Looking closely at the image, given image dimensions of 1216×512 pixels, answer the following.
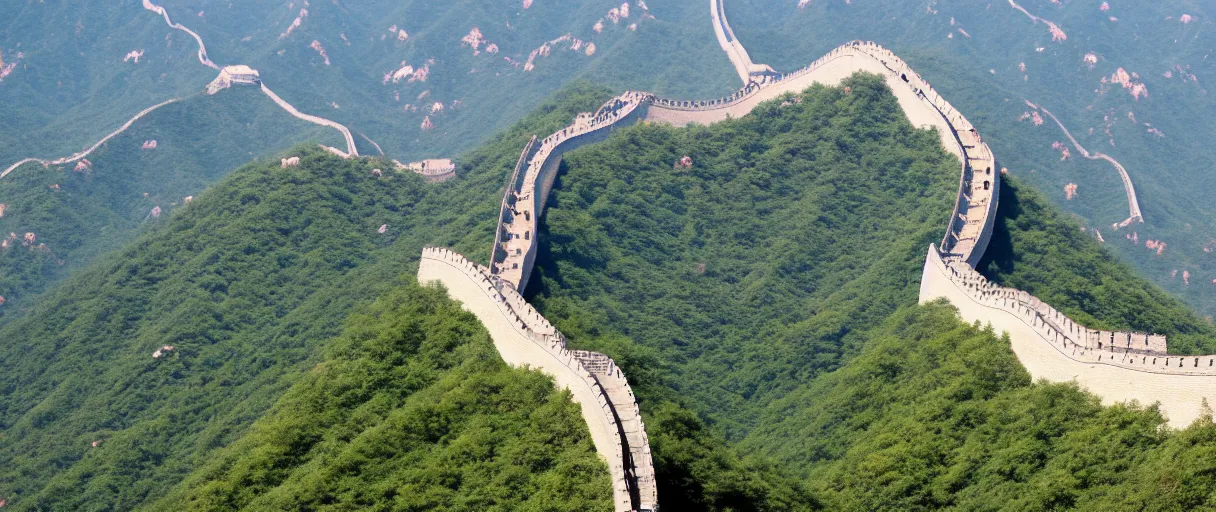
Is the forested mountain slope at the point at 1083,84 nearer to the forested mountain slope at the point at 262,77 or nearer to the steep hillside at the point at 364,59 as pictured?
the steep hillside at the point at 364,59

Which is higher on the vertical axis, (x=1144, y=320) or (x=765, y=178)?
(x=765, y=178)

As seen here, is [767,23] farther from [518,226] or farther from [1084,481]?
[1084,481]

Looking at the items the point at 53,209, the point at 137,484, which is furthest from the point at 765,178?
the point at 53,209

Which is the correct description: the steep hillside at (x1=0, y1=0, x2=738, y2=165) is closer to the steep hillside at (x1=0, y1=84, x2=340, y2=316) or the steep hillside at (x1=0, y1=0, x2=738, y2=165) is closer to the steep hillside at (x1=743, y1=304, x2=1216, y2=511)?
the steep hillside at (x1=0, y1=84, x2=340, y2=316)

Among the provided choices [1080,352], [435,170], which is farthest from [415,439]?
[435,170]

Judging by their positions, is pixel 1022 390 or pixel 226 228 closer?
pixel 1022 390

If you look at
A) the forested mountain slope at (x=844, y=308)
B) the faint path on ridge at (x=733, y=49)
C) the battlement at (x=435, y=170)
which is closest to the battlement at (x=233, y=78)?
the faint path on ridge at (x=733, y=49)
